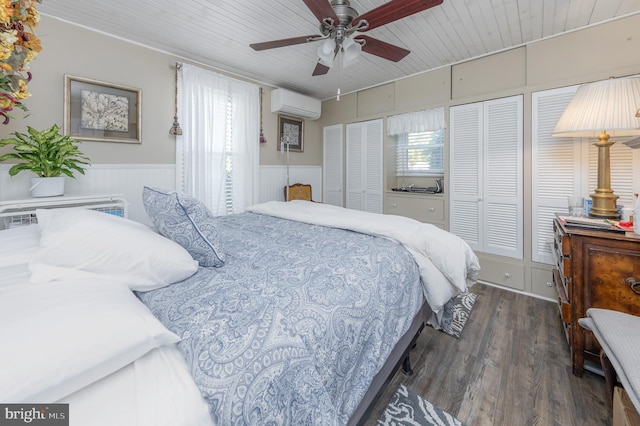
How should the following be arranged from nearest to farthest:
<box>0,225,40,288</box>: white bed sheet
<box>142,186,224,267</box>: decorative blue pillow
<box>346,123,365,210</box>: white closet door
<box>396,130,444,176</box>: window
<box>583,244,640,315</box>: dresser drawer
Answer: <box>0,225,40,288</box>: white bed sheet → <box>142,186,224,267</box>: decorative blue pillow → <box>583,244,640,315</box>: dresser drawer → <box>396,130,444,176</box>: window → <box>346,123,365,210</box>: white closet door

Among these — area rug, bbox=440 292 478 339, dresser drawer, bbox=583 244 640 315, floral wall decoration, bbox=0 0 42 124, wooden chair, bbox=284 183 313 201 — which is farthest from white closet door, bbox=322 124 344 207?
floral wall decoration, bbox=0 0 42 124

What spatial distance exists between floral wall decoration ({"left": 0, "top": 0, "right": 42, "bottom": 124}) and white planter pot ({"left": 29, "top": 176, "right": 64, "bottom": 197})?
1.82 m

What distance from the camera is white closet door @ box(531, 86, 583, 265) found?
254cm

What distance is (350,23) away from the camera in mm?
1898

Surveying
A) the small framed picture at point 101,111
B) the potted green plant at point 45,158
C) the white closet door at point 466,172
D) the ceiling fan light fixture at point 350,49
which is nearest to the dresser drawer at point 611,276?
the white closet door at point 466,172

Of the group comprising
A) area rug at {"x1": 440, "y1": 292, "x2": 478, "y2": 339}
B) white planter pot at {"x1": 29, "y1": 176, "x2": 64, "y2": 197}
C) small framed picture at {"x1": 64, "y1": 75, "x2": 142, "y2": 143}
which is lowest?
area rug at {"x1": 440, "y1": 292, "x2": 478, "y2": 339}

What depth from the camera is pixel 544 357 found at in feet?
5.99

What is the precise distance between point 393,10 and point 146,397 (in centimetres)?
216

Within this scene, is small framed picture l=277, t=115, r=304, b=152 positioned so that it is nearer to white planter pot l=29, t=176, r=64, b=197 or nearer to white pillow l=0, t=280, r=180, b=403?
white planter pot l=29, t=176, r=64, b=197

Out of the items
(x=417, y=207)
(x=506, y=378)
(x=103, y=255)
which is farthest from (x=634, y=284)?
(x=103, y=255)

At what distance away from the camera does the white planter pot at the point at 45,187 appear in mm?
1990

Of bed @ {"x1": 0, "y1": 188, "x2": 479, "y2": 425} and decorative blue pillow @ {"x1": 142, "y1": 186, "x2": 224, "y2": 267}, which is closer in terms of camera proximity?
bed @ {"x1": 0, "y1": 188, "x2": 479, "y2": 425}

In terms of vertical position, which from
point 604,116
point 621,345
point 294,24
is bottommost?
point 621,345

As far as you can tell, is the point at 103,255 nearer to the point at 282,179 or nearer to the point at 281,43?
the point at 281,43
